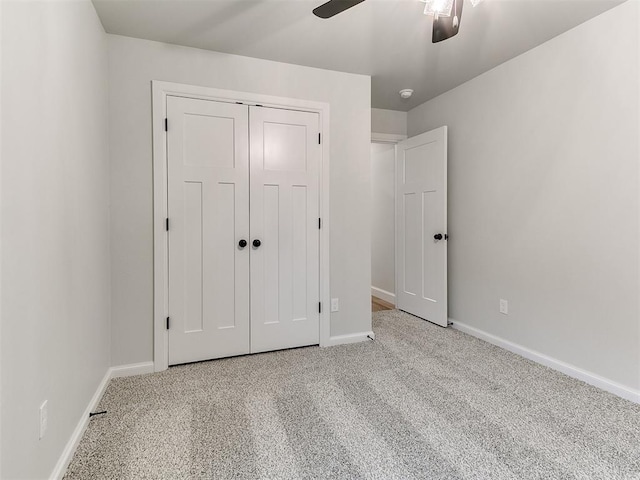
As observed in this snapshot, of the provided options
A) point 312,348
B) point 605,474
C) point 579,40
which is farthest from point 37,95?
point 579,40

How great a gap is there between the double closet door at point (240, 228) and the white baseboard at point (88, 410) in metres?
0.22

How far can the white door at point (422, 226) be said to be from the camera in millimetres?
3281

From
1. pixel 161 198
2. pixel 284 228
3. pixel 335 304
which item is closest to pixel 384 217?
pixel 335 304

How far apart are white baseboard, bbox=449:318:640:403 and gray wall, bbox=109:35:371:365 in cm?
144

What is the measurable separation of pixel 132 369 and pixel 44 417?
1117 mm

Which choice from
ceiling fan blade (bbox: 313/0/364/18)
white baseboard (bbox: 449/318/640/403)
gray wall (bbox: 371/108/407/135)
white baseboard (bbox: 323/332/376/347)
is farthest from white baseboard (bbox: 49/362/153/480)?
gray wall (bbox: 371/108/407/135)

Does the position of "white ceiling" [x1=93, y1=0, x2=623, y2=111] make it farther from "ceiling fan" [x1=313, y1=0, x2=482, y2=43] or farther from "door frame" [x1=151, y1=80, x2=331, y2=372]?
"ceiling fan" [x1=313, y1=0, x2=482, y2=43]

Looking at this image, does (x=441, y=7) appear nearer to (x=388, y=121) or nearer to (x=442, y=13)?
(x=442, y=13)

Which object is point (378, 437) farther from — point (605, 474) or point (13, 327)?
point (13, 327)

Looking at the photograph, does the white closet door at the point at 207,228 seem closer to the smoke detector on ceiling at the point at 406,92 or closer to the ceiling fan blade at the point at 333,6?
the ceiling fan blade at the point at 333,6

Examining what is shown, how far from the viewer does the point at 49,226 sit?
132cm

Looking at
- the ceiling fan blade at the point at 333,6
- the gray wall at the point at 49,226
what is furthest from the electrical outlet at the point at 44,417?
the ceiling fan blade at the point at 333,6

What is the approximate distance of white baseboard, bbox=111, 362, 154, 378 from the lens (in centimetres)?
227

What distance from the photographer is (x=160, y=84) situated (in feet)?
7.66
